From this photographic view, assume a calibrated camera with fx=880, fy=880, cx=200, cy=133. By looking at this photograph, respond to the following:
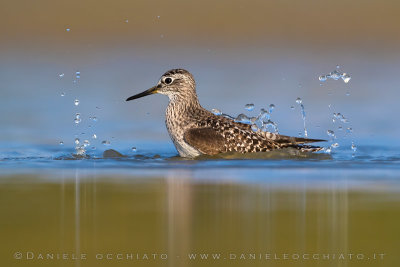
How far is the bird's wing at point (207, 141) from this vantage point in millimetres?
12445

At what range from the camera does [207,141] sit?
40.9 ft

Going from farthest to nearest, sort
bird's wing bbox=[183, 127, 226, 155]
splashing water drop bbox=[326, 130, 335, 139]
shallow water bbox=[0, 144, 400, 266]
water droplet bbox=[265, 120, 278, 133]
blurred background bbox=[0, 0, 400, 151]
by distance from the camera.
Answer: blurred background bbox=[0, 0, 400, 151] → splashing water drop bbox=[326, 130, 335, 139] → water droplet bbox=[265, 120, 278, 133] → bird's wing bbox=[183, 127, 226, 155] → shallow water bbox=[0, 144, 400, 266]

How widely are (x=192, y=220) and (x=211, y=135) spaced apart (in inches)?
179

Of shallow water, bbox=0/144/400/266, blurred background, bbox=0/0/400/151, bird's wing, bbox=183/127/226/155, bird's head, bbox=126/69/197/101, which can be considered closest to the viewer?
shallow water, bbox=0/144/400/266

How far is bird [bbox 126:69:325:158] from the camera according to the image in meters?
12.5

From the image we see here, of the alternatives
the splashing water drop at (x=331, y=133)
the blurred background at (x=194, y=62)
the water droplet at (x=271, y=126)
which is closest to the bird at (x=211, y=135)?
the water droplet at (x=271, y=126)

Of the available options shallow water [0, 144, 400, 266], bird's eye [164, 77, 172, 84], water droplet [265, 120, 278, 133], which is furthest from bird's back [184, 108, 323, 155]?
bird's eye [164, 77, 172, 84]

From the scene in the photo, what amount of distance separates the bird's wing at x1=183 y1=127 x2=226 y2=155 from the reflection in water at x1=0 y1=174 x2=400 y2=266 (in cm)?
236

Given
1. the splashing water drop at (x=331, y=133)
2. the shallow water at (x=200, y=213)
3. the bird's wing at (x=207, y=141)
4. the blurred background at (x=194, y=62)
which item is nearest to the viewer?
the shallow water at (x=200, y=213)

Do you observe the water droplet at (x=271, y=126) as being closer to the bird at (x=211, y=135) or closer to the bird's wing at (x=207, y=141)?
the bird at (x=211, y=135)

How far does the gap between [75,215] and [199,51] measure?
15280 mm

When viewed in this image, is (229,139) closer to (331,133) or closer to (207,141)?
(207,141)

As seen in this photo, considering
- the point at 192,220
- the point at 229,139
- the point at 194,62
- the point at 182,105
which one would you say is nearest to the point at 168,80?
the point at 182,105

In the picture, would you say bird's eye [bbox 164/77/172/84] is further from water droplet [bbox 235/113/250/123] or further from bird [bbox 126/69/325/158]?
water droplet [bbox 235/113/250/123]
